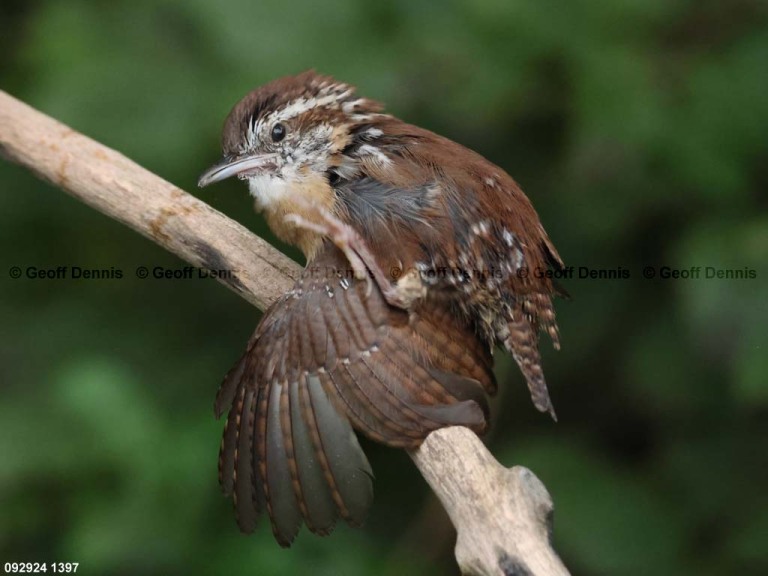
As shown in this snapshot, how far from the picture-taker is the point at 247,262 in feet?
9.90

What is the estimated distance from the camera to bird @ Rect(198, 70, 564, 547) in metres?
2.66

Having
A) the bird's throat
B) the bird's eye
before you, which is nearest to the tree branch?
the bird's throat

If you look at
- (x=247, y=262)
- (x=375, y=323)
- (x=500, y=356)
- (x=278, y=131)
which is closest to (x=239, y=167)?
(x=278, y=131)

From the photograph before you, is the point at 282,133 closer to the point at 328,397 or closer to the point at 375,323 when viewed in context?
the point at 375,323

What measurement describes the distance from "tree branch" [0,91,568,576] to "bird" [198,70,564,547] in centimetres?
12

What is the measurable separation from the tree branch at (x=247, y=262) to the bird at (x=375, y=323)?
0.12 metres

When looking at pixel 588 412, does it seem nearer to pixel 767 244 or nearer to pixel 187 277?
pixel 767 244

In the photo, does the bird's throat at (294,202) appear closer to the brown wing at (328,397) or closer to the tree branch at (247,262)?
the tree branch at (247,262)

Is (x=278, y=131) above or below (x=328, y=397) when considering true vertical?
above

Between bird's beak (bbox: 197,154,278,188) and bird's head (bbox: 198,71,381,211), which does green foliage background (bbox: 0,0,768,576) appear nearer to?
bird's head (bbox: 198,71,381,211)

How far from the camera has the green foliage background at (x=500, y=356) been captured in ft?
10.7

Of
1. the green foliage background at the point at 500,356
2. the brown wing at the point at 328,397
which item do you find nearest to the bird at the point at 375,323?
the brown wing at the point at 328,397

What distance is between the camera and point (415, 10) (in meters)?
3.61

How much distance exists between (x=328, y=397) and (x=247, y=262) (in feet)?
1.77
